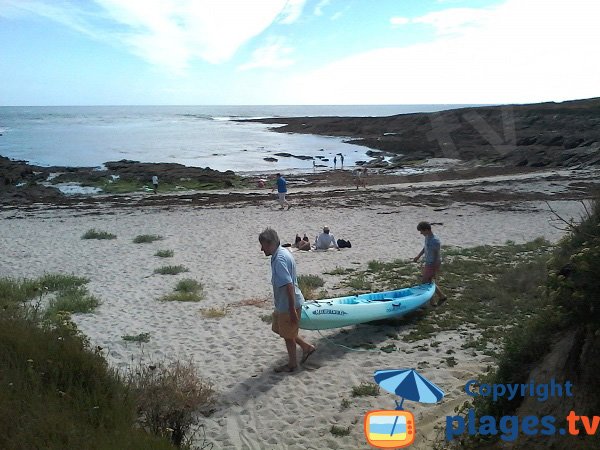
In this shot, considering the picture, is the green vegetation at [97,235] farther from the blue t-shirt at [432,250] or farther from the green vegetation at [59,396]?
the green vegetation at [59,396]

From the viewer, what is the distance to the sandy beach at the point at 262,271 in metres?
5.38

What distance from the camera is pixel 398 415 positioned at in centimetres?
482

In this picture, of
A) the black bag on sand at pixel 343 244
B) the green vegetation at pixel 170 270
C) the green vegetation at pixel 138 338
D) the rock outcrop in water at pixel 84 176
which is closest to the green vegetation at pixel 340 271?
the black bag on sand at pixel 343 244

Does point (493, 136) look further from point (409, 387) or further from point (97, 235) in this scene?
point (409, 387)

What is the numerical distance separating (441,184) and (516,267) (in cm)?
1804

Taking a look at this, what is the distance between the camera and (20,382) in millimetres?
3732

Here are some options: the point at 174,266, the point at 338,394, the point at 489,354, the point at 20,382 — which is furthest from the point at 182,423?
the point at 174,266

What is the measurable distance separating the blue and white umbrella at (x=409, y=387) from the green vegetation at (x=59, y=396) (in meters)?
2.06

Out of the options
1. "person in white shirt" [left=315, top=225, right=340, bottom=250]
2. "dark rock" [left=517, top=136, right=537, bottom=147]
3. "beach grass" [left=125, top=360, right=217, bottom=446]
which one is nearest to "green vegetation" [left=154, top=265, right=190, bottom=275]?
"person in white shirt" [left=315, top=225, right=340, bottom=250]

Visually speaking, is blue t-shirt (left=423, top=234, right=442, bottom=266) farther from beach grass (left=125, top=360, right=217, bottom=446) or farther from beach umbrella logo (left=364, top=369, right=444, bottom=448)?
beach grass (left=125, top=360, right=217, bottom=446)

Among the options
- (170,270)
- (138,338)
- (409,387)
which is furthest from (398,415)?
(170,270)

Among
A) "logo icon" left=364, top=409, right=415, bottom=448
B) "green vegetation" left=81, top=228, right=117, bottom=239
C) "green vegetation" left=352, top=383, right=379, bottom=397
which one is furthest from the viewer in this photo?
"green vegetation" left=81, top=228, right=117, bottom=239

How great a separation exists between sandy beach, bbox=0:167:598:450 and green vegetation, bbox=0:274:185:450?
139 cm

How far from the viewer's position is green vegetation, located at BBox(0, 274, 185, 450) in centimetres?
331
